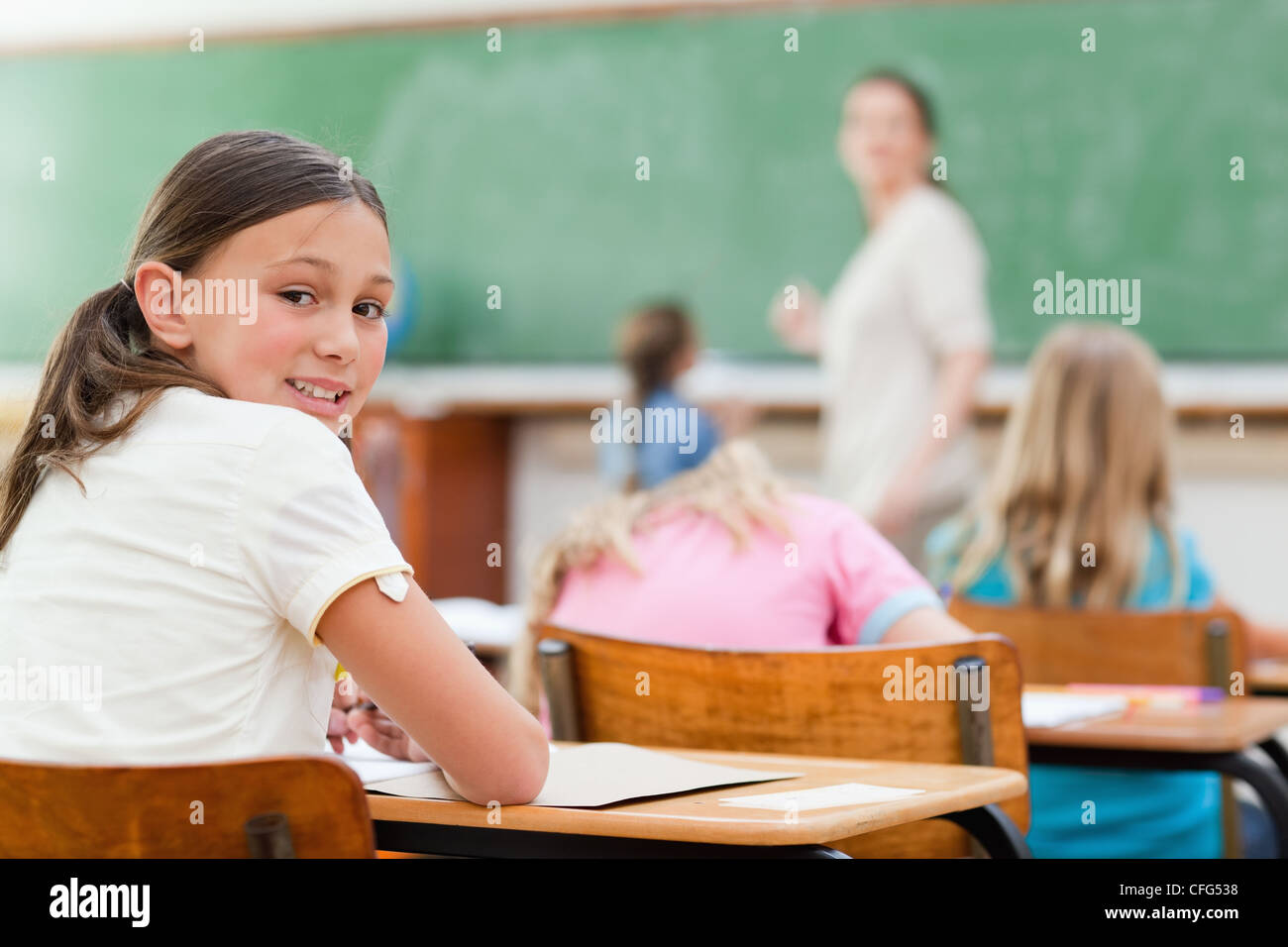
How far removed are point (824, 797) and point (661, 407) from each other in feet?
12.4

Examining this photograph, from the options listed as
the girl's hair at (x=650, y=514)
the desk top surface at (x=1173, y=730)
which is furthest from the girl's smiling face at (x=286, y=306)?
the desk top surface at (x=1173, y=730)

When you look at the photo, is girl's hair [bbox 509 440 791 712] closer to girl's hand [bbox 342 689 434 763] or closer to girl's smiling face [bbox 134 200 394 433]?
girl's hand [bbox 342 689 434 763]

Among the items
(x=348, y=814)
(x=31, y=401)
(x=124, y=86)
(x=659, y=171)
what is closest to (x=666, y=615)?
(x=31, y=401)

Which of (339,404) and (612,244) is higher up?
(612,244)

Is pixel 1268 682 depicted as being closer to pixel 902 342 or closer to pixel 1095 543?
pixel 1095 543

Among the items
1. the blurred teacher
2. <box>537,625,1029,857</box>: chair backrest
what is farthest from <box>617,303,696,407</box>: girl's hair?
<box>537,625,1029,857</box>: chair backrest

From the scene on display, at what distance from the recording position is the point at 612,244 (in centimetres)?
587

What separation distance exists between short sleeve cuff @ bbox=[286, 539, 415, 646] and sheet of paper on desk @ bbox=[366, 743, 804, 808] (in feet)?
0.61

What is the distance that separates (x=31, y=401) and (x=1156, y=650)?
5.27 feet

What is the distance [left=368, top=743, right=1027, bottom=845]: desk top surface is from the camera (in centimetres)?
105

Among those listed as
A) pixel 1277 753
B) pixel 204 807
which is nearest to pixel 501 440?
pixel 1277 753

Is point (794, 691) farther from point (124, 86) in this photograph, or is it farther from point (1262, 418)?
point (124, 86)

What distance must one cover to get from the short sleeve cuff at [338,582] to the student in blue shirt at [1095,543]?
1491mm

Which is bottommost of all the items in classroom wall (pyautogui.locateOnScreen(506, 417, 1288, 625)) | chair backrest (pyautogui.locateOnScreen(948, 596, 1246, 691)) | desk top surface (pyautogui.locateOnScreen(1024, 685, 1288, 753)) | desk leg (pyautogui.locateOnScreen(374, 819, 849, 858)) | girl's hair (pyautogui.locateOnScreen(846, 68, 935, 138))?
desk leg (pyautogui.locateOnScreen(374, 819, 849, 858))
